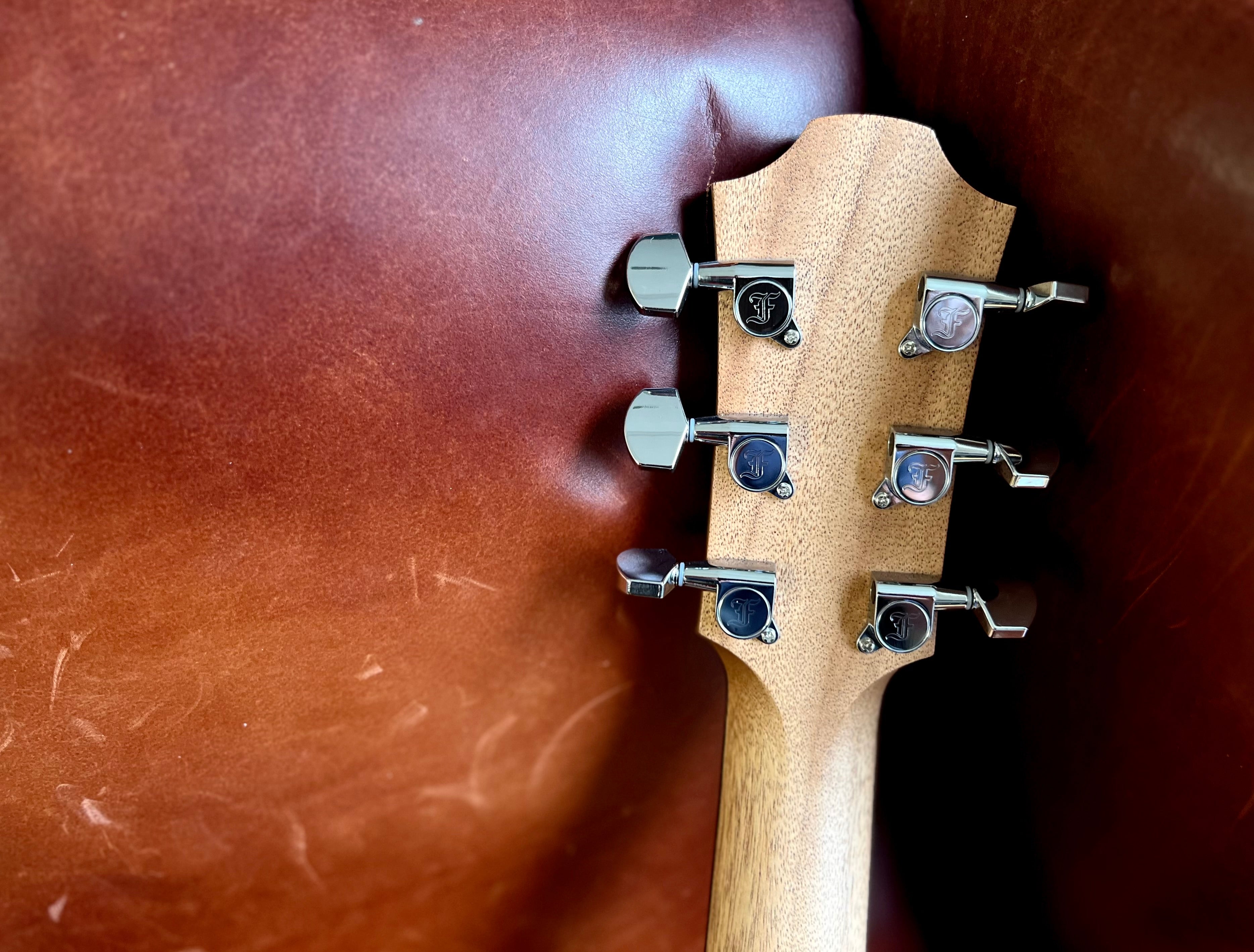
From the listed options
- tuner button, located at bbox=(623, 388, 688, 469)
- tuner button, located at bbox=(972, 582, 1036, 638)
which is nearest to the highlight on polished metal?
tuner button, located at bbox=(623, 388, 688, 469)

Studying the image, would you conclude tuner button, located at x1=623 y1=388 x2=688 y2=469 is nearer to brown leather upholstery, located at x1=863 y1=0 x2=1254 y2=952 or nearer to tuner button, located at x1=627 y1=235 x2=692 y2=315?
tuner button, located at x1=627 y1=235 x2=692 y2=315

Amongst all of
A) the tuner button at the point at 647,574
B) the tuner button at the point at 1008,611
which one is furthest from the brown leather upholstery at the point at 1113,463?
the tuner button at the point at 647,574

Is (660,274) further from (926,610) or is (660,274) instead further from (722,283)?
(926,610)

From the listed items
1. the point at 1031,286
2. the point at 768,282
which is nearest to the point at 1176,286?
the point at 1031,286

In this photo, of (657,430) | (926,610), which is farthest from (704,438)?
(926,610)

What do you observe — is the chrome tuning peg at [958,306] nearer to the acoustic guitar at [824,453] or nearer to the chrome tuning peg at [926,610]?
the acoustic guitar at [824,453]

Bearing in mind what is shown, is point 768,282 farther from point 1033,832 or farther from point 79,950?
point 79,950
